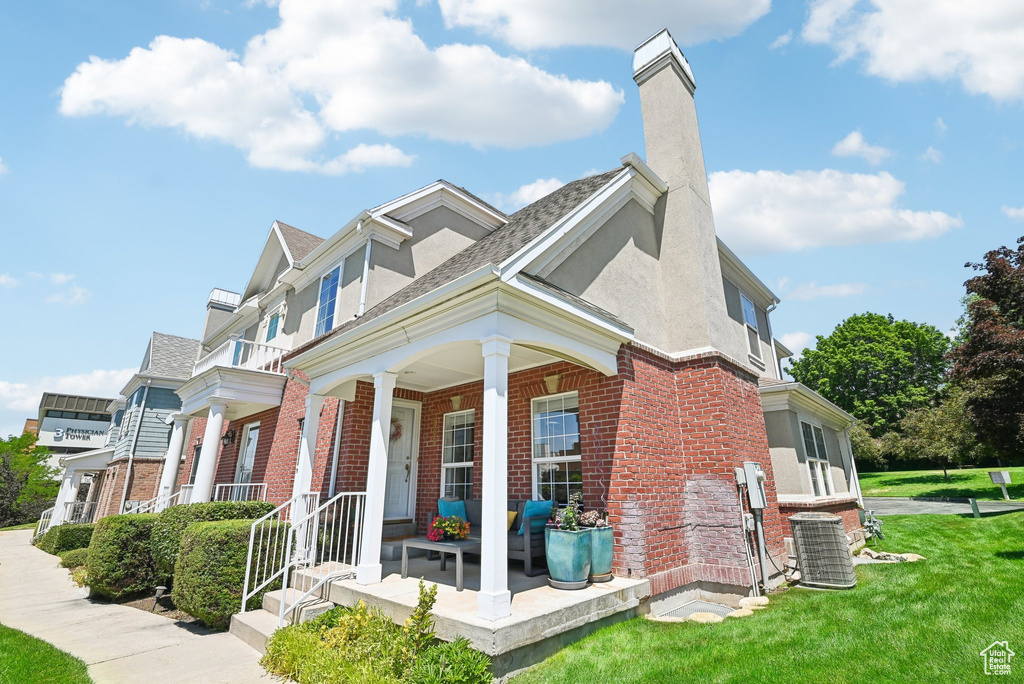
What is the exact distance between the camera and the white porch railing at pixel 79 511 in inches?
828

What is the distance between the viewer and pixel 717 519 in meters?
7.28

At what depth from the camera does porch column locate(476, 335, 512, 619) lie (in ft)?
15.1

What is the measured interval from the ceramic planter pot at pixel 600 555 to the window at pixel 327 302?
25.9ft

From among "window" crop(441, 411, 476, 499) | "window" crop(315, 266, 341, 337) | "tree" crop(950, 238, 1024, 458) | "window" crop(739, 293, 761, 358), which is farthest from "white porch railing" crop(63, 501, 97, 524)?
"tree" crop(950, 238, 1024, 458)

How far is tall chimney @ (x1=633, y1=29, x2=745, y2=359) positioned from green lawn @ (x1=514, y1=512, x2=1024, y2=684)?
4.11 metres

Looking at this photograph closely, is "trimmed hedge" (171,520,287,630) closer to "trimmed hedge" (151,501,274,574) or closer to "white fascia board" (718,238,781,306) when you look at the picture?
"trimmed hedge" (151,501,274,574)

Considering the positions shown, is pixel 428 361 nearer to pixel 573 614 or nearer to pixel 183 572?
pixel 573 614

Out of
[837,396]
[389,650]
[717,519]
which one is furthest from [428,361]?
[837,396]

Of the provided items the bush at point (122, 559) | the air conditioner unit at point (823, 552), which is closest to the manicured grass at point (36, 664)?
the bush at point (122, 559)

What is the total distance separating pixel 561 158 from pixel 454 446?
6166mm

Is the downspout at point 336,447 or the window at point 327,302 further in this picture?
the window at point 327,302

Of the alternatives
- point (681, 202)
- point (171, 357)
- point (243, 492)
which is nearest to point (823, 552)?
point (681, 202)

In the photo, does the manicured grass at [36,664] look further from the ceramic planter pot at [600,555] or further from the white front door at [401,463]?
the ceramic planter pot at [600,555]

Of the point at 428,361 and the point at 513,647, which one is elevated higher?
the point at 428,361
